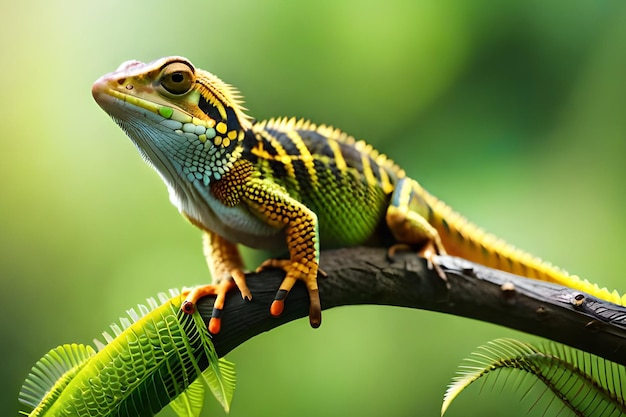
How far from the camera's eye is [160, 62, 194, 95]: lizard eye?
1.40 meters

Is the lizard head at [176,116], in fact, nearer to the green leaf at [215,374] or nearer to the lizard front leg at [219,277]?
the lizard front leg at [219,277]

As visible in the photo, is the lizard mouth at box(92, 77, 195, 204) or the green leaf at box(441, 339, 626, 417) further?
the green leaf at box(441, 339, 626, 417)

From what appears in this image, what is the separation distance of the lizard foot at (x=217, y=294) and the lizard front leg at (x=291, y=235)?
0.08m

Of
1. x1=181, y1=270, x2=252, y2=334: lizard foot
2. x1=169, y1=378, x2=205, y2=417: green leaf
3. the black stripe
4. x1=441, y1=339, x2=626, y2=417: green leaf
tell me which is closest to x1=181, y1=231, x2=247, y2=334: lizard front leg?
x1=181, y1=270, x2=252, y2=334: lizard foot

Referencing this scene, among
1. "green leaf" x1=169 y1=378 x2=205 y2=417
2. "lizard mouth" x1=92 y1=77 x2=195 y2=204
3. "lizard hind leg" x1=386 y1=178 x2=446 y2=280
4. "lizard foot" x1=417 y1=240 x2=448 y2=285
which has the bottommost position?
"green leaf" x1=169 y1=378 x2=205 y2=417

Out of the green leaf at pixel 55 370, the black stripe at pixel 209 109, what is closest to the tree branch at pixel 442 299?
the green leaf at pixel 55 370

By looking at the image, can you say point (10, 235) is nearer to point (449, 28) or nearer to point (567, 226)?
point (449, 28)

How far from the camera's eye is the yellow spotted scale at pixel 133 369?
1.30 metres

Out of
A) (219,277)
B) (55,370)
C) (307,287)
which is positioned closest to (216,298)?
(219,277)

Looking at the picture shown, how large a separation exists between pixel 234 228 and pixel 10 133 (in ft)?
4.70

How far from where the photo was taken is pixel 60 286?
7.87ft

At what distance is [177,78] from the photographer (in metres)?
1.42

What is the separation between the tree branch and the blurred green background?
77 centimetres

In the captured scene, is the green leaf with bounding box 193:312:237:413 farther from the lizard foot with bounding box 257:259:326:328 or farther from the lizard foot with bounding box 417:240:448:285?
the lizard foot with bounding box 417:240:448:285
